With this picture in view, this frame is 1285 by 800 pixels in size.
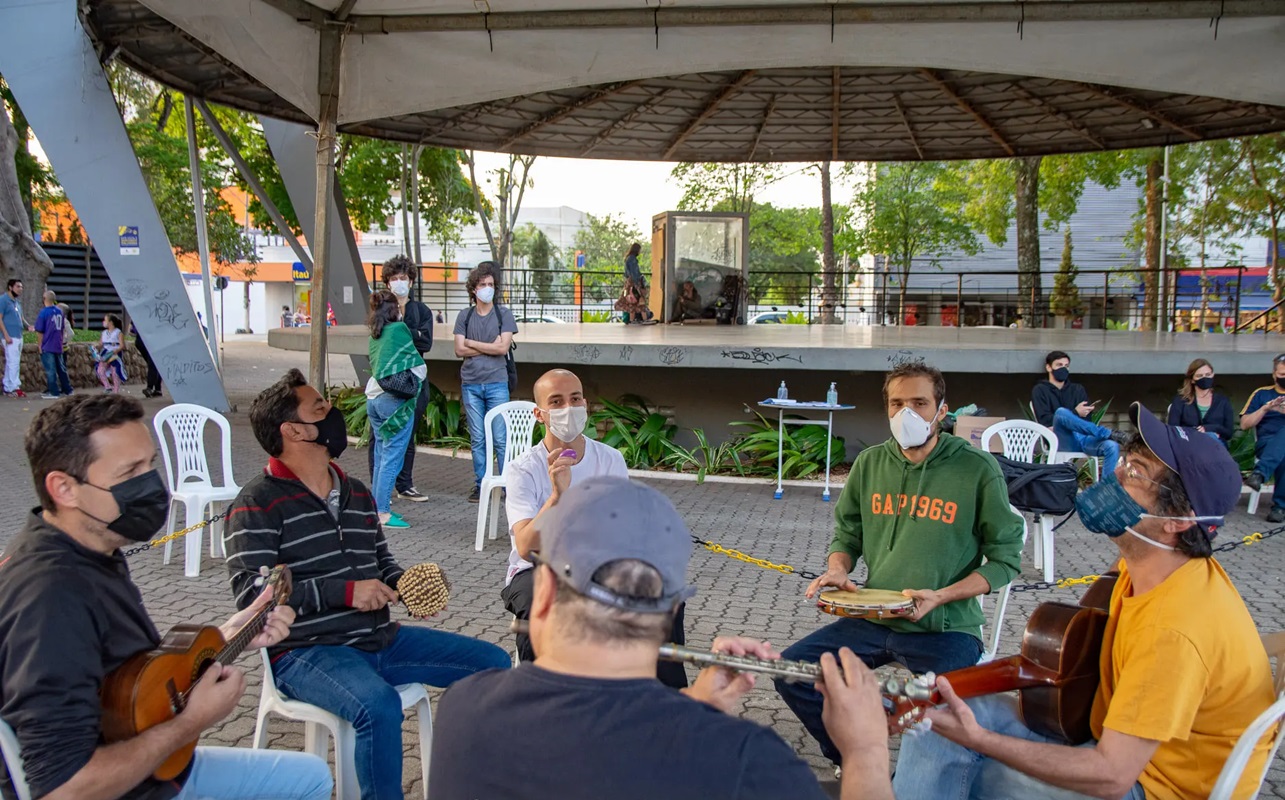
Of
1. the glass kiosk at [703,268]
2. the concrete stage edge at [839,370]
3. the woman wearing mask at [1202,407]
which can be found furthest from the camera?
the glass kiosk at [703,268]

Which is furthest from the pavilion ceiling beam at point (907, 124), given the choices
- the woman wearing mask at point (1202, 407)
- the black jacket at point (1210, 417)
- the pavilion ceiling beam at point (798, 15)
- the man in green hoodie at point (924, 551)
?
the man in green hoodie at point (924, 551)

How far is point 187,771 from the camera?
93.0 inches

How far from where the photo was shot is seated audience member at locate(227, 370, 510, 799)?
285cm

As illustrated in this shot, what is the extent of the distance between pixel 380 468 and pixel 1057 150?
12.8 metres

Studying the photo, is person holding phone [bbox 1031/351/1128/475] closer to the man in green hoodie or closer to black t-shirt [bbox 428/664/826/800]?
the man in green hoodie

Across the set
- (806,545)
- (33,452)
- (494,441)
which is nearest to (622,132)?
(494,441)

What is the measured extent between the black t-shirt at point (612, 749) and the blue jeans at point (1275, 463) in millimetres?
8596

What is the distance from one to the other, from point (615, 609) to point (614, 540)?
113 millimetres

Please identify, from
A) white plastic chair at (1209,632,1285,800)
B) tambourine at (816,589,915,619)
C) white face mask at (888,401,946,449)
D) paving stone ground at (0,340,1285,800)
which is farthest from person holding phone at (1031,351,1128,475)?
white plastic chair at (1209,632,1285,800)

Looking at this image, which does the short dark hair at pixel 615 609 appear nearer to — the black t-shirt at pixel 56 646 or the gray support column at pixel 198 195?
the black t-shirt at pixel 56 646

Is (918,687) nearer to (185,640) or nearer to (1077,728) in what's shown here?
(1077,728)

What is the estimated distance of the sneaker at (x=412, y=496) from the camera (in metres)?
8.70

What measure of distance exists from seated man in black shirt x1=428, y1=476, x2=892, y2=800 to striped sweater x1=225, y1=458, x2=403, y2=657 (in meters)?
1.47

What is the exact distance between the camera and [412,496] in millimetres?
8758
